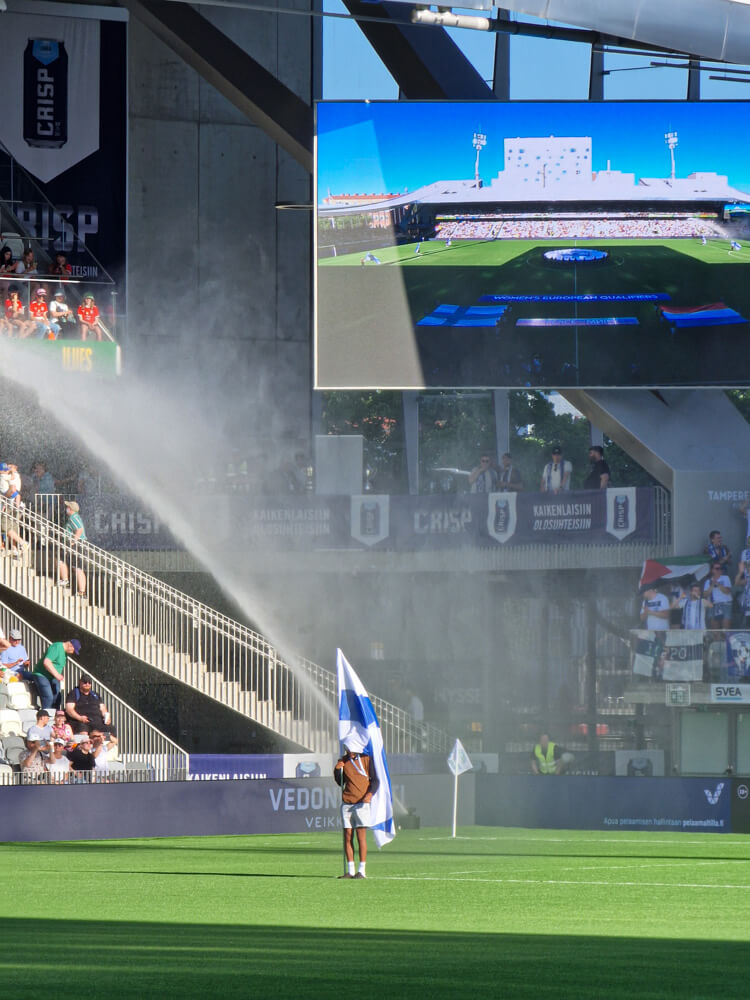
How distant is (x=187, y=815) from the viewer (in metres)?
26.1

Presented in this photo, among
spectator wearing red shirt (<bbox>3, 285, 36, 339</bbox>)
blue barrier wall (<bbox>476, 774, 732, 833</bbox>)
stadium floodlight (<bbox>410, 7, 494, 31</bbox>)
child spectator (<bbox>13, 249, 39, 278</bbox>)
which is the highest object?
stadium floodlight (<bbox>410, 7, 494, 31</bbox>)

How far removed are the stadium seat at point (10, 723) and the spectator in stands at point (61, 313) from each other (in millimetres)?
10836

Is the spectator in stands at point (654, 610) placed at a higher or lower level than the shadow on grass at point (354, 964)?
higher

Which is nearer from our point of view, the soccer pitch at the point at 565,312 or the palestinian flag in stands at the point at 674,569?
the palestinian flag in stands at the point at 674,569

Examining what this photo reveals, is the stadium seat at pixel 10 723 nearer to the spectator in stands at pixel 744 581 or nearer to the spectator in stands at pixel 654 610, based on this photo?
the spectator in stands at pixel 654 610

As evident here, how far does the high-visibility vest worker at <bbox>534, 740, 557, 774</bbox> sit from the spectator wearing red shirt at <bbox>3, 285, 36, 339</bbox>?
1366 centimetres

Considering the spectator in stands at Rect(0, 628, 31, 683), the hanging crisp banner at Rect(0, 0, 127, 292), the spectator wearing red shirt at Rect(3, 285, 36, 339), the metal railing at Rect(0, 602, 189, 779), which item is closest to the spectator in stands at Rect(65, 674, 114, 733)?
the metal railing at Rect(0, 602, 189, 779)

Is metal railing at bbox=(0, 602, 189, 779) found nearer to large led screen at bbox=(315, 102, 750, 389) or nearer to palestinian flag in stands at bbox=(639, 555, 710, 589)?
large led screen at bbox=(315, 102, 750, 389)

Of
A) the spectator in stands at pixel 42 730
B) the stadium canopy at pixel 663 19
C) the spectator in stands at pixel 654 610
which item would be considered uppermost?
the stadium canopy at pixel 663 19

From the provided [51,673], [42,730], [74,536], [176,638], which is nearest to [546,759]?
[176,638]

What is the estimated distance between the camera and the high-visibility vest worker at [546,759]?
30672 mm

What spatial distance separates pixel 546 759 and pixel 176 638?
23.6 ft

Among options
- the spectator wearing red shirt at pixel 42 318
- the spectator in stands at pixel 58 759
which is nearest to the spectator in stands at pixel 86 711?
the spectator in stands at pixel 58 759

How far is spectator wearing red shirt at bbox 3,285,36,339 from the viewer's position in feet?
114
